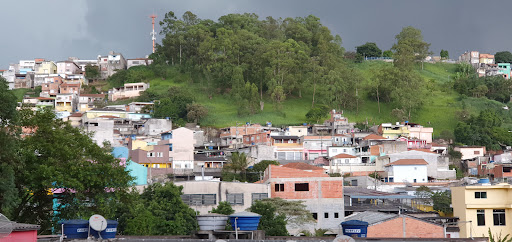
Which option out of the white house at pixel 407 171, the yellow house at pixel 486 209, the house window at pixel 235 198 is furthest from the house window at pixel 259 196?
the white house at pixel 407 171

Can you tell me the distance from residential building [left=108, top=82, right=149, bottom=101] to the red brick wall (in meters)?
61.7

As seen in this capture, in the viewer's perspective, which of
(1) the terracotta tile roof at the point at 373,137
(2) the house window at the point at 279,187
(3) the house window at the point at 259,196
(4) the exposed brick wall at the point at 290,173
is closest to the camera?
(3) the house window at the point at 259,196

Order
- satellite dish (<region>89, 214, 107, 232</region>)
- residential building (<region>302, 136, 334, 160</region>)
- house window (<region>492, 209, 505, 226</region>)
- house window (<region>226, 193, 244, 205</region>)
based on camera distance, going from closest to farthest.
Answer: satellite dish (<region>89, 214, 107, 232</region>)
house window (<region>492, 209, 505, 226</region>)
house window (<region>226, 193, 244, 205</region>)
residential building (<region>302, 136, 334, 160</region>)

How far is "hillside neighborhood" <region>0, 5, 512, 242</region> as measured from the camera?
82.8ft

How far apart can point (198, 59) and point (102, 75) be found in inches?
573

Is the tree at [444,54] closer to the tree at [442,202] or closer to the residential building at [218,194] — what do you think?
the tree at [442,202]

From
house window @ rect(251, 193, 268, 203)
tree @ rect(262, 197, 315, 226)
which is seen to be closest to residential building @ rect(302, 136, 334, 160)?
house window @ rect(251, 193, 268, 203)

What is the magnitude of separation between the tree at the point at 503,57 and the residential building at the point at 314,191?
86.9 m

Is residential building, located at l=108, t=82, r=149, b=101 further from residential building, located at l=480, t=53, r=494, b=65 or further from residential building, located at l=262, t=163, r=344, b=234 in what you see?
residential building, located at l=480, t=53, r=494, b=65

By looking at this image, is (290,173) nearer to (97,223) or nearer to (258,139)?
(97,223)

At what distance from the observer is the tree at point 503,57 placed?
119 meters

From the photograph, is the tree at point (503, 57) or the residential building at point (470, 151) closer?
the residential building at point (470, 151)

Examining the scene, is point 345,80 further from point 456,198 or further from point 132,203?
point 132,203

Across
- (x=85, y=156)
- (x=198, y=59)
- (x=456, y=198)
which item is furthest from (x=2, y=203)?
(x=198, y=59)
